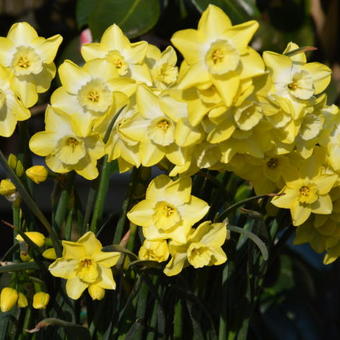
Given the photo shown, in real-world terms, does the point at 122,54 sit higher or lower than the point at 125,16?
higher

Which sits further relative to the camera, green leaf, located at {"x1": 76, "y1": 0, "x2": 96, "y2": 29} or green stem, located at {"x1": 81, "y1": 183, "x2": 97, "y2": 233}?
green leaf, located at {"x1": 76, "y1": 0, "x2": 96, "y2": 29}

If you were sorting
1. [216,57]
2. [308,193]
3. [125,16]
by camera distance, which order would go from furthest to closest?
[125,16] < [308,193] < [216,57]

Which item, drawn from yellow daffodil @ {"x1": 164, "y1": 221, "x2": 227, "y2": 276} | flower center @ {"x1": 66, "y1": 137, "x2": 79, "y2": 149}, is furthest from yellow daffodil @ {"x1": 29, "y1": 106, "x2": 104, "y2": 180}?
yellow daffodil @ {"x1": 164, "y1": 221, "x2": 227, "y2": 276}

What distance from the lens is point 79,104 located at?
65cm

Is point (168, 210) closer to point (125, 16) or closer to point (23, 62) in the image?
point (23, 62)

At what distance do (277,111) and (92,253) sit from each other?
21 cm

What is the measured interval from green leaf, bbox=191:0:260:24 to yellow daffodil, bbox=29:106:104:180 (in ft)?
1.72

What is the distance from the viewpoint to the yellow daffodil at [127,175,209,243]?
2.09ft

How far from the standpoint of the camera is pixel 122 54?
689 millimetres

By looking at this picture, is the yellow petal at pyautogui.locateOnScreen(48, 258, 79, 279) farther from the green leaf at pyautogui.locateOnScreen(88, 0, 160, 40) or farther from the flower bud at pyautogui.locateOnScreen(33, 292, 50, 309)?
the green leaf at pyautogui.locateOnScreen(88, 0, 160, 40)

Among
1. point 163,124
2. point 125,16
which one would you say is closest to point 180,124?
point 163,124

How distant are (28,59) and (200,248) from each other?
24 cm

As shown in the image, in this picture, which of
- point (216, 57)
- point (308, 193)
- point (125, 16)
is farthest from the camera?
point (125, 16)

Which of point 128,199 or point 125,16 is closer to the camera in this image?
point 128,199
